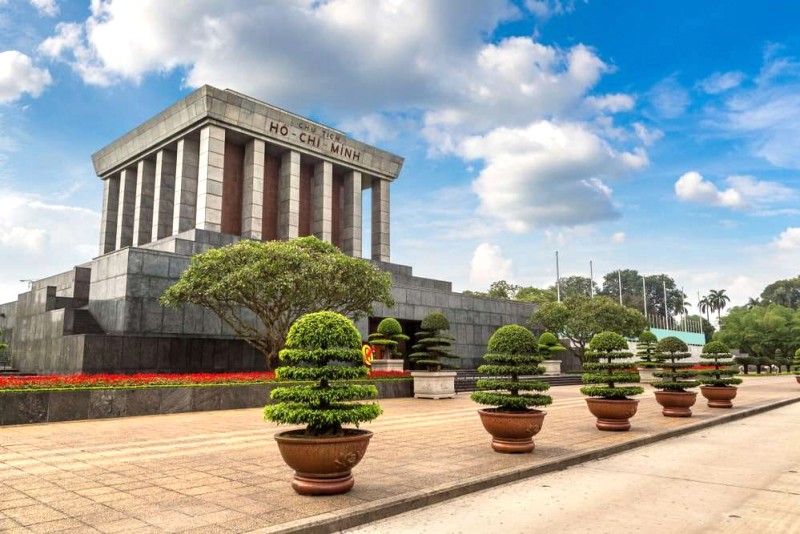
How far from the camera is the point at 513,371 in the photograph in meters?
10.4

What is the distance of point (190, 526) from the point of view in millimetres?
5727

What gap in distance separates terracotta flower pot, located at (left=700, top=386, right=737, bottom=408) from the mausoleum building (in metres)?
18.7

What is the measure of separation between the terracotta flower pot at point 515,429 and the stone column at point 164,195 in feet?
105

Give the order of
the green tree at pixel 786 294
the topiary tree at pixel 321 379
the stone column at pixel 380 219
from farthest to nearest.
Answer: the green tree at pixel 786 294
the stone column at pixel 380 219
the topiary tree at pixel 321 379

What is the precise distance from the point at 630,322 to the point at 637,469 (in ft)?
122

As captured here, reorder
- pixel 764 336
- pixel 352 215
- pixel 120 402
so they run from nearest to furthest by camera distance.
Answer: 1. pixel 120 402
2. pixel 352 215
3. pixel 764 336

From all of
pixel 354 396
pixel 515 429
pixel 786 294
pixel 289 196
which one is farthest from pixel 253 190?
pixel 786 294

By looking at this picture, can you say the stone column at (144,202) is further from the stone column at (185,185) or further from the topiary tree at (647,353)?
the topiary tree at (647,353)

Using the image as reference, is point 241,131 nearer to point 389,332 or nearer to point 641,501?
point 389,332

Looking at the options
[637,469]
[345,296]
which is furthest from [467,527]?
[345,296]

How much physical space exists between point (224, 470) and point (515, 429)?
4.92m

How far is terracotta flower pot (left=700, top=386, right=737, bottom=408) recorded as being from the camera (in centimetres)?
1875

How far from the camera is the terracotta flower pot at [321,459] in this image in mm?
6793

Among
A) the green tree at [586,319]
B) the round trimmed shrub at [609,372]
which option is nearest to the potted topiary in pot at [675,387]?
the round trimmed shrub at [609,372]
